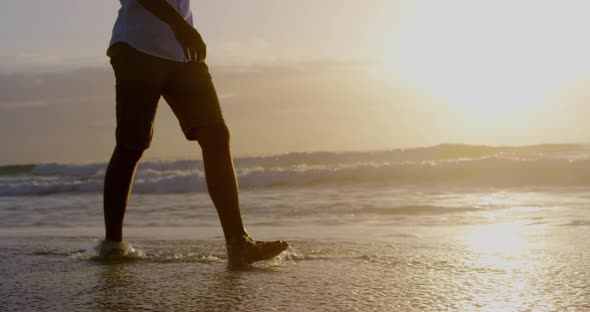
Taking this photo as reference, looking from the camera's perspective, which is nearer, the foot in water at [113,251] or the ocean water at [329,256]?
the ocean water at [329,256]

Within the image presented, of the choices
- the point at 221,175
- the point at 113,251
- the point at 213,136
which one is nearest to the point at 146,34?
the point at 213,136

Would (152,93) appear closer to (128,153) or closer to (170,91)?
(170,91)

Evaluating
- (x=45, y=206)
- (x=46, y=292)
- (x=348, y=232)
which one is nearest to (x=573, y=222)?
(x=348, y=232)

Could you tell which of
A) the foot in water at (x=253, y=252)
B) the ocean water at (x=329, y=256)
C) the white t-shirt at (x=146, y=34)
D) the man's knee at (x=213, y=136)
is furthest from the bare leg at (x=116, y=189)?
the foot in water at (x=253, y=252)

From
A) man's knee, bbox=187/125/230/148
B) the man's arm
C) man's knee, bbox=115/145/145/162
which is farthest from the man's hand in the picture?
man's knee, bbox=115/145/145/162

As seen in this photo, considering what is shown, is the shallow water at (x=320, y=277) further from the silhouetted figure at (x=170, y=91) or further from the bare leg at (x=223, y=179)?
the silhouetted figure at (x=170, y=91)

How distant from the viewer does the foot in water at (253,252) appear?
2.57 meters

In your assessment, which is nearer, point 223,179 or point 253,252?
point 253,252

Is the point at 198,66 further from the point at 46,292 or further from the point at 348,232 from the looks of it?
the point at 348,232

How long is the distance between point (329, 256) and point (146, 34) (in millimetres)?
1120

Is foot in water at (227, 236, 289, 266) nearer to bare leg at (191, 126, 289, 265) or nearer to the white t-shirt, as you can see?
bare leg at (191, 126, 289, 265)

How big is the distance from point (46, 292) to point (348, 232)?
2.31m

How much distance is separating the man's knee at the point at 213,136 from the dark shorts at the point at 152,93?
2 centimetres

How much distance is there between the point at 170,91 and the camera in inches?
110
